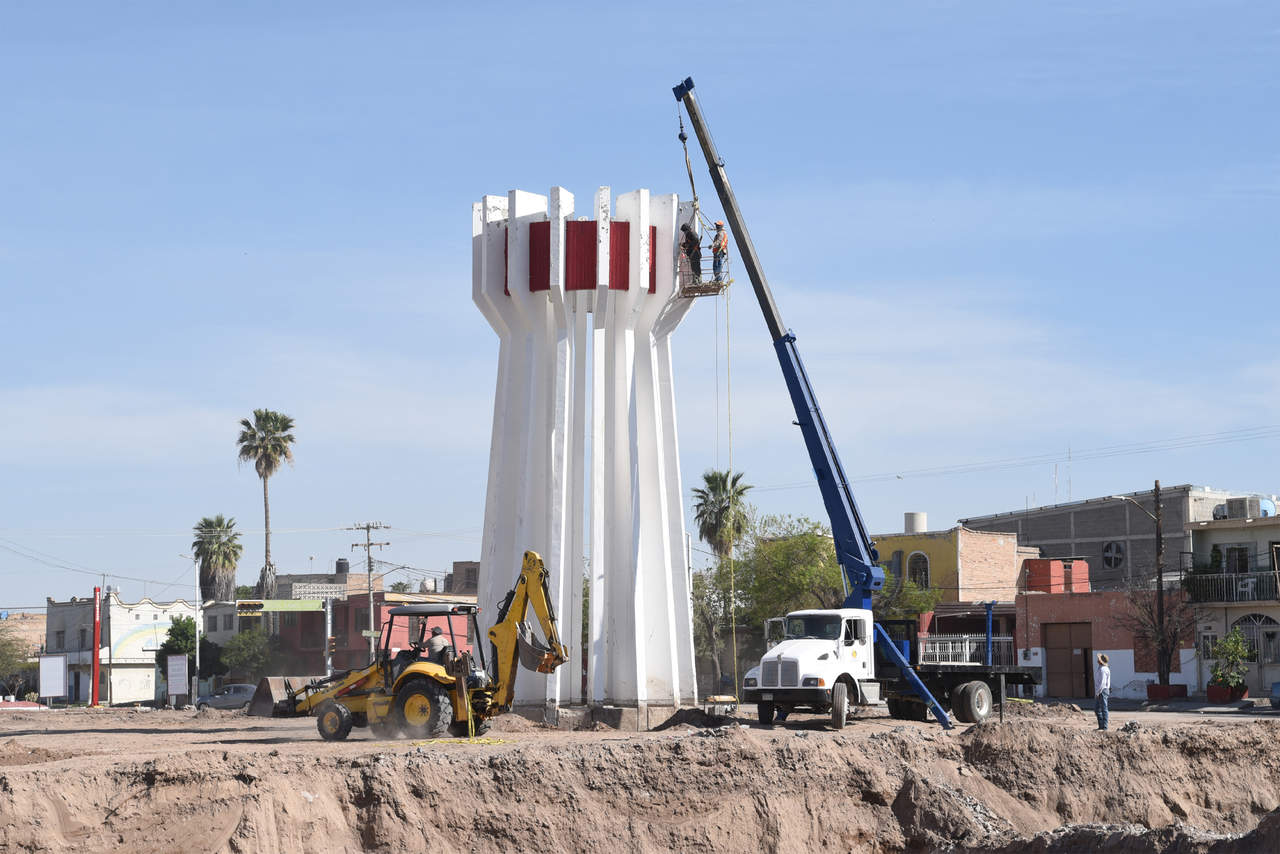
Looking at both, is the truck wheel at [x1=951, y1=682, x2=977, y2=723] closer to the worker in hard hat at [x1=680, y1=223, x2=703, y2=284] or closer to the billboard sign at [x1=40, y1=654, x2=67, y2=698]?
the worker in hard hat at [x1=680, y1=223, x2=703, y2=284]

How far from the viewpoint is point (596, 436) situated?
118 ft

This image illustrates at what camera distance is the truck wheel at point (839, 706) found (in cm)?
3092

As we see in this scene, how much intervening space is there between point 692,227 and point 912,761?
1648 cm

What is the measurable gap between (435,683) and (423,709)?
0.54 meters

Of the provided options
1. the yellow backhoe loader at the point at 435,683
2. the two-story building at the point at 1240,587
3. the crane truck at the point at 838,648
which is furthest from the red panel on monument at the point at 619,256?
the two-story building at the point at 1240,587

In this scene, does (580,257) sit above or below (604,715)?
above

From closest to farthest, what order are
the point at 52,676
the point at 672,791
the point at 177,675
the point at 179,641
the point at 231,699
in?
the point at 672,791, the point at 177,675, the point at 231,699, the point at 52,676, the point at 179,641

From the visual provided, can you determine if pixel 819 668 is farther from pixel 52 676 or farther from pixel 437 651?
pixel 52 676

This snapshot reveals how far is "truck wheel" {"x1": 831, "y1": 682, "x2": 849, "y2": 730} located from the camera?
101 ft

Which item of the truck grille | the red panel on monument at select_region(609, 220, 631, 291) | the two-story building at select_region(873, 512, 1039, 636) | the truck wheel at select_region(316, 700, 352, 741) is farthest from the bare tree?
the truck wheel at select_region(316, 700, 352, 741)

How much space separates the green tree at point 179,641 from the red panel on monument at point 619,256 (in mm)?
55913

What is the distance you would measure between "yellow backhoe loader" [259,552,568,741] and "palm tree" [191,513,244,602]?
71483mm

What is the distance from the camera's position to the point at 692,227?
37.4 metres

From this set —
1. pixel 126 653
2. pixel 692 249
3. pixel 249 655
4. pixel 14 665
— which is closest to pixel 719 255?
pixel 692 249
